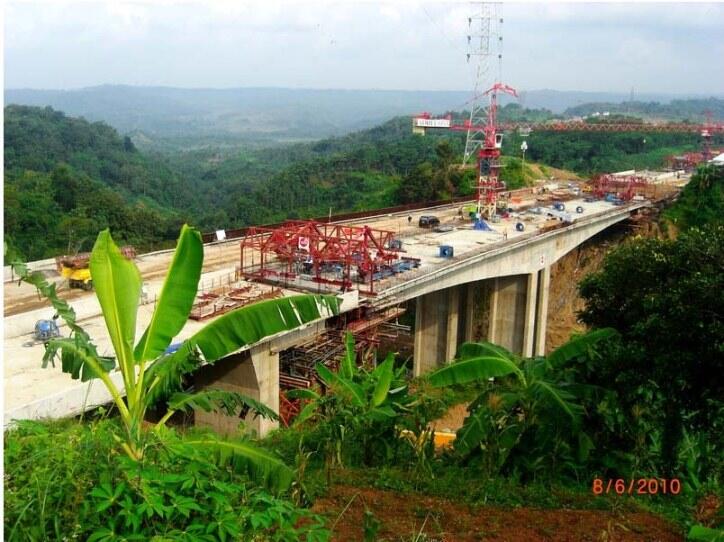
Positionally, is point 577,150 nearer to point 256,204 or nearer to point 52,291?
point 256,204

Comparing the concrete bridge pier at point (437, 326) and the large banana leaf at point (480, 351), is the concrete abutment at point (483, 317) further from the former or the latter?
the large banana leaf at point (480, 351)

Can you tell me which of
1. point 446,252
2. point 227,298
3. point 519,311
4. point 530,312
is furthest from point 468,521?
point 519,311

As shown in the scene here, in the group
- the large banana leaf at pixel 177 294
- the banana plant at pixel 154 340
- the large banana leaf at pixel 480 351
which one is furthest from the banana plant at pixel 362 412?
the large banana leaf at pixel 177 294

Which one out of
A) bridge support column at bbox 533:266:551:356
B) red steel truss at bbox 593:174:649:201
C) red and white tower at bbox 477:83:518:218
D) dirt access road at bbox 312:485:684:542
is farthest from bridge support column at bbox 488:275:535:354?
dirt access road at bbox 312:485:684:542

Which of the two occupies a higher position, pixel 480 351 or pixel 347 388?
pixel 480 351

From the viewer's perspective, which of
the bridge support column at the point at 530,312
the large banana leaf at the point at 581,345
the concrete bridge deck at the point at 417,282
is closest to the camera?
the large banana leaf at the point at 581,345
